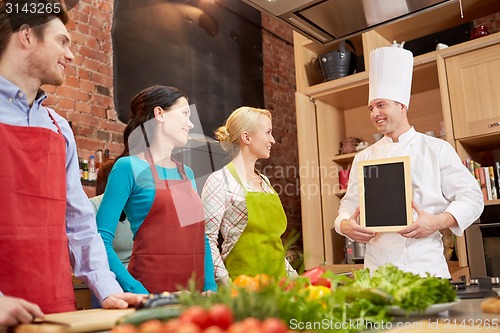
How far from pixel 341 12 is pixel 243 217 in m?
1.04

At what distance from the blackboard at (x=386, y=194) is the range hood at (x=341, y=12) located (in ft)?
2.08

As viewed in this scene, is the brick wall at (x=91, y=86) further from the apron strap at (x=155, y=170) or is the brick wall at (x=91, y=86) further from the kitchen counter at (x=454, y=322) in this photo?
the kitchen counter at (x=454, y=322)

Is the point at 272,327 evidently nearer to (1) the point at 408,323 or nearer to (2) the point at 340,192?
(1) the point at 408,323

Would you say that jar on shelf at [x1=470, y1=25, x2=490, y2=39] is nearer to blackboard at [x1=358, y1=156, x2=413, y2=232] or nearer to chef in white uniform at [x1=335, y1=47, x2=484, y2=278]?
chef in white uniform at [x1=335, y1=47, x2=484, y2=278]

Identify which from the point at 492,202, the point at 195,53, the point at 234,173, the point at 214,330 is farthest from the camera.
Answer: the point at 195,53

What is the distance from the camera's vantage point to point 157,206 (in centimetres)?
186

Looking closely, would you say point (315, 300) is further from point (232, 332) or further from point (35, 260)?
point (35, 260)

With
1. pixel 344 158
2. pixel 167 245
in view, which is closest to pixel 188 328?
pixel 167 245

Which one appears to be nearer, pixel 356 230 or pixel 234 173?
pixel 356 230

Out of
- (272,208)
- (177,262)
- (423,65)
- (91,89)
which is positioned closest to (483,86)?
(423,65)

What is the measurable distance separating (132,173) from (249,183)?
842 mm

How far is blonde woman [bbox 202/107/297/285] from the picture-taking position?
2.28 metres

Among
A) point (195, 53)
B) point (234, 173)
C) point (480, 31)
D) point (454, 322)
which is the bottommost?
point (454, 322)

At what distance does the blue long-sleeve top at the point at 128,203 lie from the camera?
1671 mm
